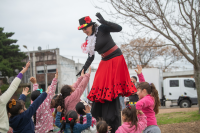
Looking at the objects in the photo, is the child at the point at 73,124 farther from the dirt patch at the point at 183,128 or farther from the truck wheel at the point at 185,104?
the truck wheel at the point at 185,104

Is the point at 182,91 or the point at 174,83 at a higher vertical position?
the point at 174,83

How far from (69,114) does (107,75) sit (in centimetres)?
96

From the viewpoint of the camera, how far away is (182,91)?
44.8ft

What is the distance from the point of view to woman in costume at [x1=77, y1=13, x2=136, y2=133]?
2.53 metres

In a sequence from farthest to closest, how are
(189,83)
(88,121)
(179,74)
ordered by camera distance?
(179,74) < (189,83) < (88,121)

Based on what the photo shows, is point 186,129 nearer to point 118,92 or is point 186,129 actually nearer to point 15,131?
point 118,92

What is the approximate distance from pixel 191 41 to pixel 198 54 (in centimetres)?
58

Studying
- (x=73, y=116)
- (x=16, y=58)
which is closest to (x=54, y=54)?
(x=16, y=58)

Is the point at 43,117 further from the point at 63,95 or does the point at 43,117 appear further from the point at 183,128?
the point at 183,128

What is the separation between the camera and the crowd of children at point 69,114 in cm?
252

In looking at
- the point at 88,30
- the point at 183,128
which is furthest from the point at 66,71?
the point at 88,30

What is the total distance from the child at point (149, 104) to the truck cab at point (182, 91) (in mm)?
11613

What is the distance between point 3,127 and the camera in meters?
2.35

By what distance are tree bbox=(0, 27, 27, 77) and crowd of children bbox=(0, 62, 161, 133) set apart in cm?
2192
